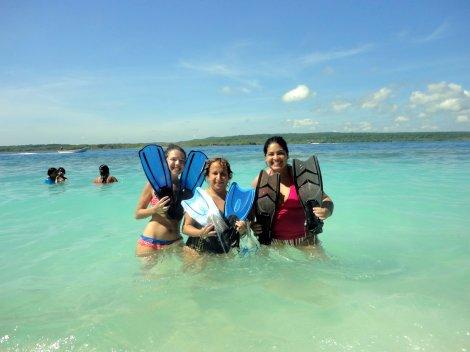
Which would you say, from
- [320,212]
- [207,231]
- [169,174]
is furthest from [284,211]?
[169,174]

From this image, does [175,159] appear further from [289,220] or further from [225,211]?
[289,220]

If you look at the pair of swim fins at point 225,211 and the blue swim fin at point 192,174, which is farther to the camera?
the blue swim fin at point 192,174

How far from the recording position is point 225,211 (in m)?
3.70

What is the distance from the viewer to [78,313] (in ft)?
10.8

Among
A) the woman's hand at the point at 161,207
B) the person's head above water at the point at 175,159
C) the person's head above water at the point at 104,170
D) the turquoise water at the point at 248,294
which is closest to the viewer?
the turquoise water at the point at 248,294

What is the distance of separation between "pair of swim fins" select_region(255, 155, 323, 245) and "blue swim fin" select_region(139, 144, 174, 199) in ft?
3.18

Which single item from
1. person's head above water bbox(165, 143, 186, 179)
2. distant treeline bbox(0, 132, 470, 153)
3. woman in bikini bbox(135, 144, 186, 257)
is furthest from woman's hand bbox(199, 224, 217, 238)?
distant treeline bbox(0, 132, 470, 153)

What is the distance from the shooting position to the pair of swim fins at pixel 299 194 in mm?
3707

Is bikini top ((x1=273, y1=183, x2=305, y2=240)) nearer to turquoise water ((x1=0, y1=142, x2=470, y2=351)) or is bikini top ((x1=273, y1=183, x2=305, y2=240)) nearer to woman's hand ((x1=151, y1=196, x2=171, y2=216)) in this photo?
→ turquoise water ((x1=0, y1=142, x2=470, y2=351))

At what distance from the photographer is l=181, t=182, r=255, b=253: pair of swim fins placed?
3.62m

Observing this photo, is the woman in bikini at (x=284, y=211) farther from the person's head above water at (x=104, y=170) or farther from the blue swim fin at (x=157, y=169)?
the person's head above water at (x=104, y=170)

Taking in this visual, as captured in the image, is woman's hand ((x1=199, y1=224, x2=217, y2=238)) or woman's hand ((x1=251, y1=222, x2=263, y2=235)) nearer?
woman's hand ((x1=199, y1=224, x2=217, y2=238))

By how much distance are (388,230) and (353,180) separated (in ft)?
24.7

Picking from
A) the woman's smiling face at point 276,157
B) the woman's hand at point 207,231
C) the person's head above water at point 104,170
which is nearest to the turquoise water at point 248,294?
the woman's hand at point 207,231
